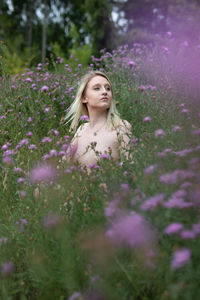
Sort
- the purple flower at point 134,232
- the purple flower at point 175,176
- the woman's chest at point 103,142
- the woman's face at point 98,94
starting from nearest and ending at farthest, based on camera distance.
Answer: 1. the purple flower at point 134,232
2. the purple flower at point 175,176
3. the woman's chest at point 103,142
4. the woman's face at point 98,94

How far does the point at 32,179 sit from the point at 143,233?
0.96 metres

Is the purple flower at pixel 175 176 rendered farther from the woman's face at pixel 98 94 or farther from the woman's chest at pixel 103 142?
the woman's face at pixel 98 94

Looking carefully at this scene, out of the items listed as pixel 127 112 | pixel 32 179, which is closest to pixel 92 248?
pixel 32 179

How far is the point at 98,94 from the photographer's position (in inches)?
127

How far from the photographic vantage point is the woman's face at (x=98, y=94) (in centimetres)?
319

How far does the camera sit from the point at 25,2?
2352 centimetres

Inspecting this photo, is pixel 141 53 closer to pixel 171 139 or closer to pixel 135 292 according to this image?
pixel 171 139

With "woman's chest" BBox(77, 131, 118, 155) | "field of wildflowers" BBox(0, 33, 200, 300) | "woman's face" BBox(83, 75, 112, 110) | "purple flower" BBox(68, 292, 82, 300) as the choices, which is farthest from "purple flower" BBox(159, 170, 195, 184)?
"woman's face" BBox(83, 75, 112, 110)

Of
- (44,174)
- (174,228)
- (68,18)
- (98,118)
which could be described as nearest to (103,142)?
(98,118)

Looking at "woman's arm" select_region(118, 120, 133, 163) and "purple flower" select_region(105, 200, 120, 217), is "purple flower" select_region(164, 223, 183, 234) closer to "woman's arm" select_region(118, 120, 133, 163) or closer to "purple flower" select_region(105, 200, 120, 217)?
"purple flower" select_region(105, 200, 120, 217)

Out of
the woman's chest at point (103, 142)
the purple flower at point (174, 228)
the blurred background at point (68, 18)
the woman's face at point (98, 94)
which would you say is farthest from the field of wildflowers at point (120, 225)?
the blurred background at point (68, 18)

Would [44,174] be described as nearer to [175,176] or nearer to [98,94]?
[175,176]

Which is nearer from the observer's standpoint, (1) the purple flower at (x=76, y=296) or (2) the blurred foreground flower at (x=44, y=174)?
(1) the purple flower at (x=76, y=296)

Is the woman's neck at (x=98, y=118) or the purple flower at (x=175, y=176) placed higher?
the purple flower at (x=175, y=176)
